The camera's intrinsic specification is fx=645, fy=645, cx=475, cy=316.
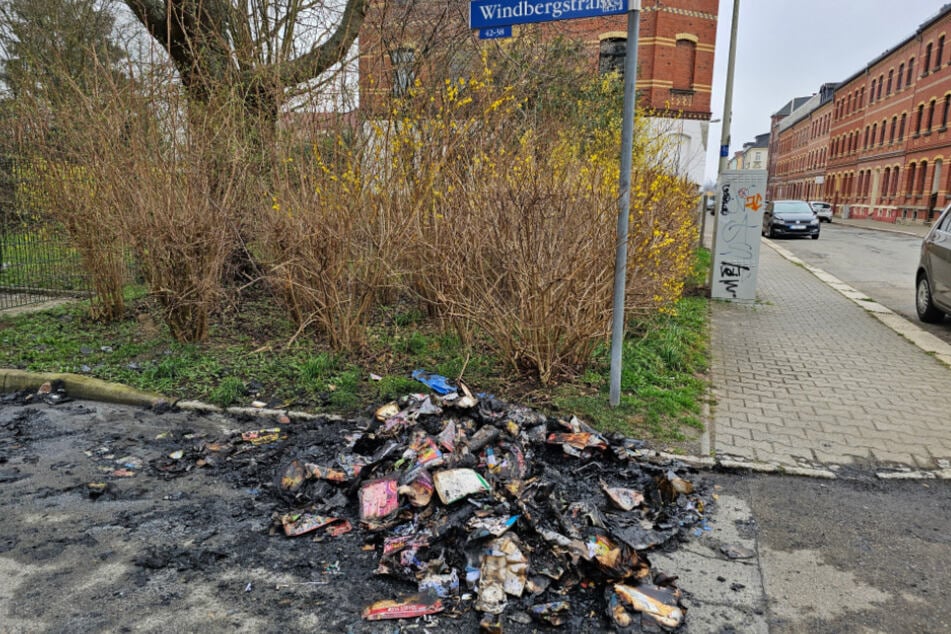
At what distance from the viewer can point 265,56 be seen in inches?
355

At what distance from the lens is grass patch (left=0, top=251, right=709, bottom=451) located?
5.33 metres

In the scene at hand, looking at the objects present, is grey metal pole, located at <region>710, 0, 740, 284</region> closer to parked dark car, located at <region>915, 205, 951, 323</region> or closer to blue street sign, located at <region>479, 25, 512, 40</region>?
parked dark car, located at <region>915, 205, 951, 323</region>

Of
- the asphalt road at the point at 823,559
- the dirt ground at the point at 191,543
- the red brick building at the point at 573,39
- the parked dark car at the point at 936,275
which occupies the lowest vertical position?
the asphalt road at the point at 823,559

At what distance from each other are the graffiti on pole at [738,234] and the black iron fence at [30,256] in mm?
9301

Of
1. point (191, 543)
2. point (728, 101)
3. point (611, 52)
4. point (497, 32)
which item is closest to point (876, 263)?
point (728, 101)

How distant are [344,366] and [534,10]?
354cm

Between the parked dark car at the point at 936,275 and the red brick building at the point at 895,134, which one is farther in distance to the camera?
the red brick building at the point at 895,134

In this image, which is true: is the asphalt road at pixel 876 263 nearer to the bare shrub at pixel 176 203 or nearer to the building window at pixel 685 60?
the bare shrub at pixel 176 203

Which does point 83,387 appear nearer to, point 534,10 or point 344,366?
point 344,366

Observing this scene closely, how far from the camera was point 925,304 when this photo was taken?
960cm

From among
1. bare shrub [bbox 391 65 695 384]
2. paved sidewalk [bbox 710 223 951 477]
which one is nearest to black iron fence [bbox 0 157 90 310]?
bare shrub [bbox 391 65 695 384]

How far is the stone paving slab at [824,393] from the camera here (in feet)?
15.3

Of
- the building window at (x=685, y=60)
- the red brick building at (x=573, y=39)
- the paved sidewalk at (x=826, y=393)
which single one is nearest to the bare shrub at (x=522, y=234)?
the red brick building at (x=573, y=39)

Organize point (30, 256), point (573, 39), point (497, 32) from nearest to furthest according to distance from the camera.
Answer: point (497, 32) → point (30, 256) → point (573, 39)
